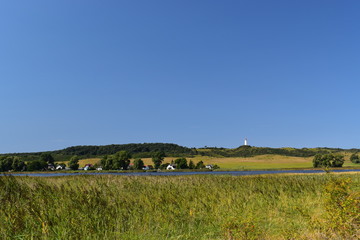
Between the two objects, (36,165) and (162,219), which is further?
(36,165)

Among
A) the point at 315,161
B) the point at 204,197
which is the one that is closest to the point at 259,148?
the point at 315,161

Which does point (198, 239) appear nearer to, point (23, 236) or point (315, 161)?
point (23, 236)

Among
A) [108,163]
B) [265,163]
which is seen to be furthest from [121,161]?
[265,163]

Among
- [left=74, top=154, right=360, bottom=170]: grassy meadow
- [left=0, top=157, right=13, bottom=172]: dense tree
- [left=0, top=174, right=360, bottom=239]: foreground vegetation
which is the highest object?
[left=0, top=174, right=360, bottom=239]: foreground vegetation

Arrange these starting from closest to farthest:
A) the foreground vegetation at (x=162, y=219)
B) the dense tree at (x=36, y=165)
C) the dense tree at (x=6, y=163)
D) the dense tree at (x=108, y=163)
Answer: the foreground vegetation at (x=162, y=219)
the dense tree at (x=6, y=163)
the dense tree at (x=36, y=165)
the dense tree at (x=108, y=163)

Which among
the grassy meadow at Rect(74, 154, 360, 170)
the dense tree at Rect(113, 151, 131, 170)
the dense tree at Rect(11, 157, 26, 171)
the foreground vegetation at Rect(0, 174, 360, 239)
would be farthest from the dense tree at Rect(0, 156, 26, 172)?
the foreground vegetation at Rect(0, 174, 360, 239)

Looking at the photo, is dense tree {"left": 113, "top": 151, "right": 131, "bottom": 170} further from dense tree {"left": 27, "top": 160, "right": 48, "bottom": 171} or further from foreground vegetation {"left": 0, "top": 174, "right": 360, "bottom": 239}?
foreground vegetation {"left": 0, "top": 174, "right": 360, "bottom": 239}

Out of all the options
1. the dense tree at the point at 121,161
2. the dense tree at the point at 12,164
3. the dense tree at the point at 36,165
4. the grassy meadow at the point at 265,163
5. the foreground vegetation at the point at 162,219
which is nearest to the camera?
the foreground vegetation at the point at 162,219

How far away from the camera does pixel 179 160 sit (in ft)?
396

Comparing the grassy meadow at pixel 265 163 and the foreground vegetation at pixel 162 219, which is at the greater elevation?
the foreground vegetation at pixel 162 219

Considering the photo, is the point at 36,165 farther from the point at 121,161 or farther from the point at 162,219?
the point at 162,219

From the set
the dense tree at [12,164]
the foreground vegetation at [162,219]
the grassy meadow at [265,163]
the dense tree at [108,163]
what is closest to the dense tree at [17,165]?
the dense tree at [12,164]

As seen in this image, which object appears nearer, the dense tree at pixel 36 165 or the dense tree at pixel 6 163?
the dense tree at pixel 6 163

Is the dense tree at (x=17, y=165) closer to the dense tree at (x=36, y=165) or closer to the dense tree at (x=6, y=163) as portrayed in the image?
the dense tree at (x=6, y=163)
